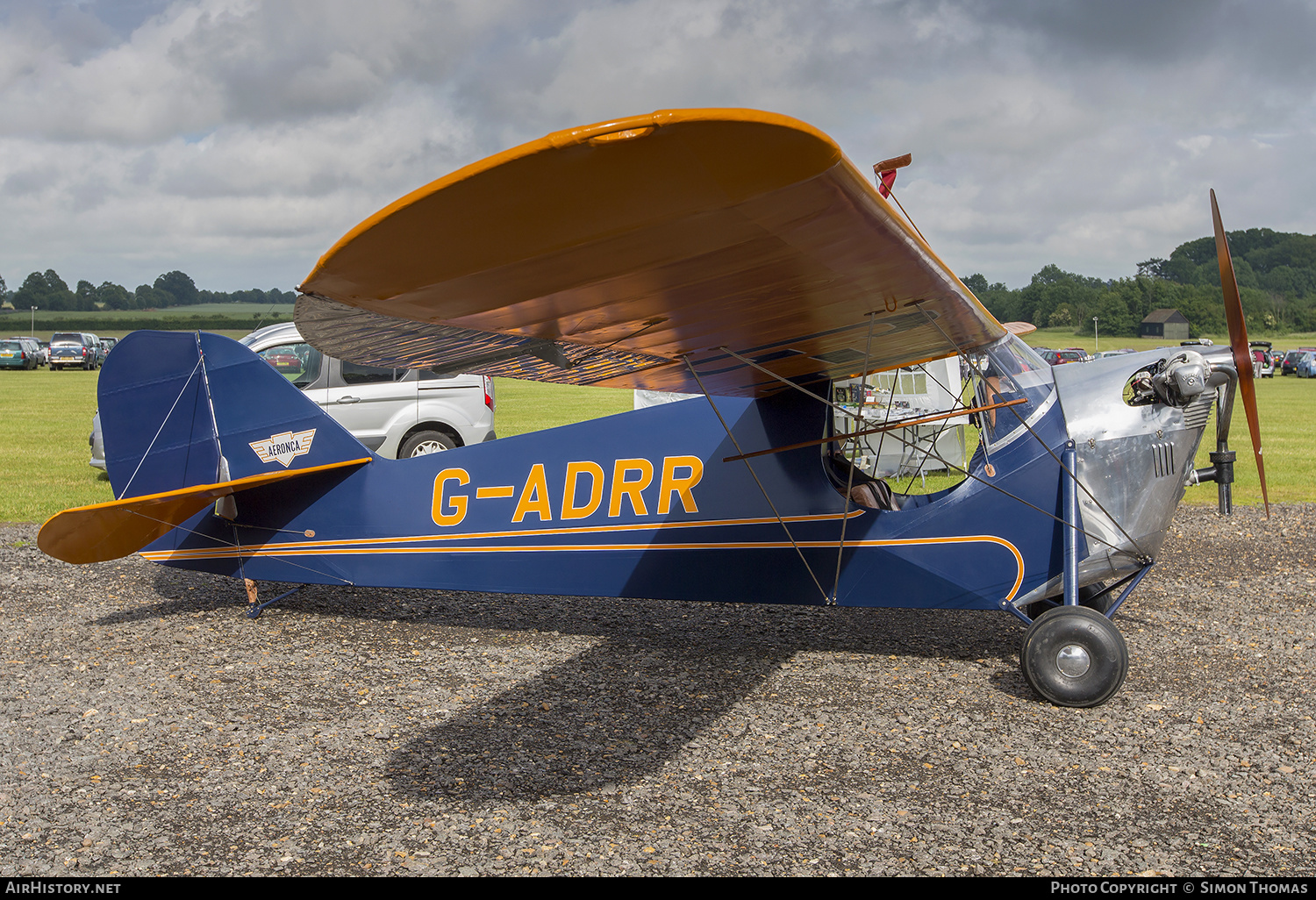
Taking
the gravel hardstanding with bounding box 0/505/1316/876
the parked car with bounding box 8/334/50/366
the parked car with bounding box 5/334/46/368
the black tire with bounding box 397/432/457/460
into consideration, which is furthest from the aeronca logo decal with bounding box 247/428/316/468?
the parked car with bounding box 8/334/50/366

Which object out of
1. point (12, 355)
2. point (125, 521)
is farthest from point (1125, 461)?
point (12, 355)

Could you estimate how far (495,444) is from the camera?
556cm

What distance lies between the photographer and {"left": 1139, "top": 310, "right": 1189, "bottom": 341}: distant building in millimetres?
90562

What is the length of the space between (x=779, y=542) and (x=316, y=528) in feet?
9.49

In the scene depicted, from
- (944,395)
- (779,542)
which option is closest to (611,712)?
(779,542)

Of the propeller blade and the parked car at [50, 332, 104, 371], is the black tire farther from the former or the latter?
the parked car at [50, 332, 104, 371]

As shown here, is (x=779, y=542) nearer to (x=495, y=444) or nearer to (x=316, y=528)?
(x=495, y=444)

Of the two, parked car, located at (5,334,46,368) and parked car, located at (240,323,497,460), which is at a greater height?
parked car, located at (5,334,46,368)

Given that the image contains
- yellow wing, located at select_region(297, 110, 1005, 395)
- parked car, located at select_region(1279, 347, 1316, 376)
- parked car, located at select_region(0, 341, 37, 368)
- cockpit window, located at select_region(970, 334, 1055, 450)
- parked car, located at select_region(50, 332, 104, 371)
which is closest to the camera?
yellow wing, located at select_region(297, 110, 1005, 395)

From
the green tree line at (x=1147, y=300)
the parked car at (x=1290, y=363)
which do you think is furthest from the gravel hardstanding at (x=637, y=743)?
the green tree line at (x=1147, y=300)

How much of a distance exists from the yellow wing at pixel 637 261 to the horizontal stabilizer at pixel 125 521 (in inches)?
81.1

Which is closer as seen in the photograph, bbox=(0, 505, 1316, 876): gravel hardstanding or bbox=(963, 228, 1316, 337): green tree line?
bbox=(0, 505, 1316, 876): gravel hardstanding

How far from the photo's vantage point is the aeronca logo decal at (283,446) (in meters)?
5.64

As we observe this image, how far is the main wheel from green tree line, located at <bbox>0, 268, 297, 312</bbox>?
5764 inches
